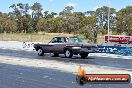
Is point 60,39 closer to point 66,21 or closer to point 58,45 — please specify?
point 58,45

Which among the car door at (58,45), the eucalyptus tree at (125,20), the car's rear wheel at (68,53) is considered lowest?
the car's rear wheel at (68,53)

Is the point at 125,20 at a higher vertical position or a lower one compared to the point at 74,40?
higher

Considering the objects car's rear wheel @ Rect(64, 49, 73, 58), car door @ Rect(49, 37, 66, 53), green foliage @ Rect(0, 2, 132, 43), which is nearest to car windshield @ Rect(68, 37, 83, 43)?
car door @ Rect(49, 37, 66, 53)

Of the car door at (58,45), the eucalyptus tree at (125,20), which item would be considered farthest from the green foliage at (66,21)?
the car door at (58,45)

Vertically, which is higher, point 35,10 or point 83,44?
point 35,10

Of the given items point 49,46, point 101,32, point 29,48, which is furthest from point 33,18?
point 49,46

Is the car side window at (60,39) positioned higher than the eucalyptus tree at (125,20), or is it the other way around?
the eucalyptus tree at (125,20)

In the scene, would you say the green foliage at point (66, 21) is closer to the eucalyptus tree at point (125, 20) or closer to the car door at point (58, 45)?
the eucalyptus tree at point (125, 20)

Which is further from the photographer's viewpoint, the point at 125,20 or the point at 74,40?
the point at 125,20

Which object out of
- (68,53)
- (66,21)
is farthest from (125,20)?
(68,53)

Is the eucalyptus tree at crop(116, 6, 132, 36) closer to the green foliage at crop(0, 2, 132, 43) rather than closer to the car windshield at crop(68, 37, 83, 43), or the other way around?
the green foliage at crop(0, 2, 132, 43)

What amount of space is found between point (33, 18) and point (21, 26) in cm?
865

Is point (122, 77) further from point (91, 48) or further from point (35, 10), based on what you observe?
point (35, 10)

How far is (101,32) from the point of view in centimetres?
9462
